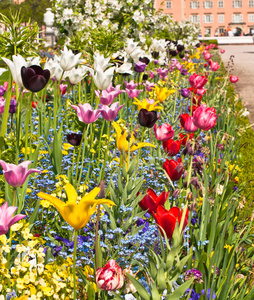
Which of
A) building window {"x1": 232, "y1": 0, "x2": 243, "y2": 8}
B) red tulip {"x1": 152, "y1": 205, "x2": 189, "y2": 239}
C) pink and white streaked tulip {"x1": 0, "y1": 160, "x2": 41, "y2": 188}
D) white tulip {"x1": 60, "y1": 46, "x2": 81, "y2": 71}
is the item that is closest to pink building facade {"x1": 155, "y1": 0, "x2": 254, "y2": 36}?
building window {"x1": 232, "y1": 0, "x2": 243, "y2": 8}

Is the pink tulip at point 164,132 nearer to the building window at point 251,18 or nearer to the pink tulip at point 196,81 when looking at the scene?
the pink tulip at point 196,81

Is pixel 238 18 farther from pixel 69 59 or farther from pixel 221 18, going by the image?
pixel 69 59

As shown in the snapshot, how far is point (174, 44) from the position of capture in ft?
30.1

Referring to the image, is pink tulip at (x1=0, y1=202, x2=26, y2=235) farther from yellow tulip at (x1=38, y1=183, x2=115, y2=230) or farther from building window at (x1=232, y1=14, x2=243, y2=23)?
building window at (x1=232, y1=14, x2=243, y2=23)

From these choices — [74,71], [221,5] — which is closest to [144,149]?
[74,71]

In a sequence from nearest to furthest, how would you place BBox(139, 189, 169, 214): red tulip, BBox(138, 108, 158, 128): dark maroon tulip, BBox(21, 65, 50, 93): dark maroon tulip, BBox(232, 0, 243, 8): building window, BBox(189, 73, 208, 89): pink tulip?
BBox(139, 189, 169, 214): red tulip, BBox(21, 65, 50, 93): dark maroon tulip, BBox(138, 108, 158, 128): dark maroon tulip, BBox(189, 73, 208, 89): pink tulip, BBox(232, 0, 243, 8): building window

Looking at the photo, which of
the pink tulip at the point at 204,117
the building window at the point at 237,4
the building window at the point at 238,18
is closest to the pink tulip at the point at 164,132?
the pink tulip at the point at 204,117

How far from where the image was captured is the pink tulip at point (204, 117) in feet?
8.04

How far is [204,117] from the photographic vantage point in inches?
97.7

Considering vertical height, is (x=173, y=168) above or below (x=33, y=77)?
below

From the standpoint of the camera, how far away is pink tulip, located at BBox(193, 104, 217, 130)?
96.5 inches

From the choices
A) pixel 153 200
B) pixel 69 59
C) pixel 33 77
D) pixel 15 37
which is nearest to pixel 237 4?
pixel 69 59

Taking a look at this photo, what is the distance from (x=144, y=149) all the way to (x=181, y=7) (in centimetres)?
6693

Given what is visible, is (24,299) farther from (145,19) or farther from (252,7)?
(252,7)
